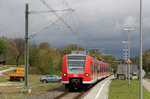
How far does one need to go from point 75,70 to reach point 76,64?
0.54 metres

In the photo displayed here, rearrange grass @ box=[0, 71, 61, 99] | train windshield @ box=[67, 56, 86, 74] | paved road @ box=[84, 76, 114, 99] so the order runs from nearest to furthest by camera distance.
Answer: grass @ box=[0, 71, 61, 99]
paved road @ box=[84, 76, 114, 99]
train windshield @ box=[67, 56, 86, 74]

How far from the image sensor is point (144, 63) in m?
94.8

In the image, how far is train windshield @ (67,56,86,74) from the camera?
22.9 m

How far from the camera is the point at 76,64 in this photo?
23.1 meters

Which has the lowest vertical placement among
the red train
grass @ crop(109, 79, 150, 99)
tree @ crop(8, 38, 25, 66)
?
grass @ crop(109, 79, 150, 99)

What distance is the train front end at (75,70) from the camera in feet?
74.4

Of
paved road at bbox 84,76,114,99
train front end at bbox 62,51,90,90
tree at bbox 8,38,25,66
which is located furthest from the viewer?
tree at bbox 8,38,25,66

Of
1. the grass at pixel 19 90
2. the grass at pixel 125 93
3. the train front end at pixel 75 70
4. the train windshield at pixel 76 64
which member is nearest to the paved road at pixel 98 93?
the grass at pixel 125 93

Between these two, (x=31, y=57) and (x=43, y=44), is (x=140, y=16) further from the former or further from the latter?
(x=43, y=44)

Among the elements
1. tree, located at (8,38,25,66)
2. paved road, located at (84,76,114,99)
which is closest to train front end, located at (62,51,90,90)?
paved road, located at (84,76,114,99)

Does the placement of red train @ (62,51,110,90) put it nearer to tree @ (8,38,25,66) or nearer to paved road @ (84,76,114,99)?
paved road @ (84,76,114,99)

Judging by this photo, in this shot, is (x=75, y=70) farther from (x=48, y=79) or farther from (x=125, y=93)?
(x=48, y=79)

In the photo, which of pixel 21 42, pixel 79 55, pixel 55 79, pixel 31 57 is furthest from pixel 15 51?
pixel 79 55

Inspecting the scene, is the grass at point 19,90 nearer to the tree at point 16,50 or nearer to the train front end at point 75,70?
the train front end at point 75,70
